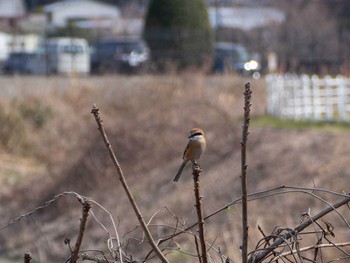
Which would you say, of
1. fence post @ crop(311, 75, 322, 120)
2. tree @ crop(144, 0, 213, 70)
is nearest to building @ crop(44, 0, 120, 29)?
tree @ crop(144, 0, 213, 70)

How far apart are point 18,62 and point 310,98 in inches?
600

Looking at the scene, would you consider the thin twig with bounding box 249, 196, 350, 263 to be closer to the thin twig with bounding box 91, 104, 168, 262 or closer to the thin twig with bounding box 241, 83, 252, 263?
the thin twig with bounding box 241, 83, 252, 263

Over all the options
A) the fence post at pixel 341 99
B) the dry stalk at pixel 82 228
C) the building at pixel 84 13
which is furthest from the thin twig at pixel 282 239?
the building at pixel 84 13

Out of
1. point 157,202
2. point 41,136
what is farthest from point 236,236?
point 41,136

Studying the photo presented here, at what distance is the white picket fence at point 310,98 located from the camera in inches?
1006

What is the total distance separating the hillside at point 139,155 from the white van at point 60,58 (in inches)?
249

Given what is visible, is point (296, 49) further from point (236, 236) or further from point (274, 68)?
point (236, 236)

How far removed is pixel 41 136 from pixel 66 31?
18.3 m

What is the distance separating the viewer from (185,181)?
21484 millimetres

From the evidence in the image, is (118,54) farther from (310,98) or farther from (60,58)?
(310,98)

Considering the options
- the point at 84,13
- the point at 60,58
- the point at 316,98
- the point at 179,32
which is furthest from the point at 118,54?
the point at 84,13

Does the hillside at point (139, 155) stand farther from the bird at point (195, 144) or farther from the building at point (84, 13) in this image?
the building at point (84, 13)

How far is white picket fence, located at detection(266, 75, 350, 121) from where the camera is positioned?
83.9 ft

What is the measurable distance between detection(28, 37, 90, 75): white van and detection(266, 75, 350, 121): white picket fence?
11073 mm
